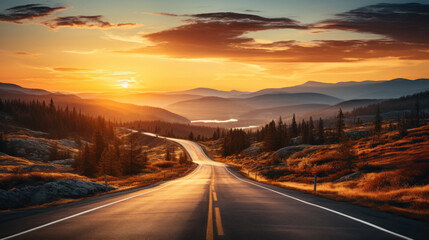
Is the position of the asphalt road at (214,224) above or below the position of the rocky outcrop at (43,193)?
above

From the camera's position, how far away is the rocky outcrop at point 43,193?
1304 centimetres

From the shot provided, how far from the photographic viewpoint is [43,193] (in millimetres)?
14555

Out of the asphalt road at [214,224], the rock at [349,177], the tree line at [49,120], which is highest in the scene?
the tree line at [49,120]

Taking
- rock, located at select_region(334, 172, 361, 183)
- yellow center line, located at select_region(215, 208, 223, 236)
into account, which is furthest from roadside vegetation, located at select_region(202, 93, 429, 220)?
yellow center line, located at select_region(215, 208, 223, 236)

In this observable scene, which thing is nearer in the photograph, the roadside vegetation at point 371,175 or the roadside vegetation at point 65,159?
the roadside vegetation at point 371,175

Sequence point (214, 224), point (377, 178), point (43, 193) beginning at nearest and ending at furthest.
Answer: point (214, 224)
point (43, 193)
point (377, 178)

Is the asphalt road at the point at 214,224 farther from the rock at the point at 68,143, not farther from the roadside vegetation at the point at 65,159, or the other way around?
the rock at the point at 68,143

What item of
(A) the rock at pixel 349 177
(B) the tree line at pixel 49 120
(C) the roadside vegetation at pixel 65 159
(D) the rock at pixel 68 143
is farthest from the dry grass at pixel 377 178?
(B) the tree line at pixel 49 120

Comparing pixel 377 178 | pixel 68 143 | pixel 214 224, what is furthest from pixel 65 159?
pixel 214 224

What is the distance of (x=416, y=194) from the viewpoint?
1398 centimetres

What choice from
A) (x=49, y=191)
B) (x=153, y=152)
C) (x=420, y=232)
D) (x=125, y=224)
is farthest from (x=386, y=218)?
(x=153, y=152)

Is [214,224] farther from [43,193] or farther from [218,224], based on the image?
[43,193]

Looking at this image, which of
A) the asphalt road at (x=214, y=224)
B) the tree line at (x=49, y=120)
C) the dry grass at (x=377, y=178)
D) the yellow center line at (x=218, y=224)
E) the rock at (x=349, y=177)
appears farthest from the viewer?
the tree line at (x=49, y=120)

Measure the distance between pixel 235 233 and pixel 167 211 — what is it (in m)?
4.20
